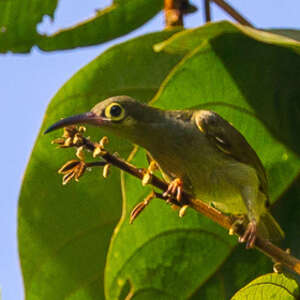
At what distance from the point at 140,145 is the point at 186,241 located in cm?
35

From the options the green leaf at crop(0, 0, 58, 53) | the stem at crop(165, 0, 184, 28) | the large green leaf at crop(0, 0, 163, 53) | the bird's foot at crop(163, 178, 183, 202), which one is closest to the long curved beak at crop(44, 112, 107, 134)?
the bird's foot at crop(163, 178, 183, 202)

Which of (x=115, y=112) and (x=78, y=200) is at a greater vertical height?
(x=115, y=112)

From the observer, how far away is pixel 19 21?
10.6 ft

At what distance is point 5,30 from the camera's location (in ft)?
10.7

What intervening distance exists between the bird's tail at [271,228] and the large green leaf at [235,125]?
69 millimetres

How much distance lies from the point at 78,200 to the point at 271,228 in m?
0.60

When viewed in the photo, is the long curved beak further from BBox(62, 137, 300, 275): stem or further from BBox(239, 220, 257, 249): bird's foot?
BBox(239, 220, 257, 249): bird's foot

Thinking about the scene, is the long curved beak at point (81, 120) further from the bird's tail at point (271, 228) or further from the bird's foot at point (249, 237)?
the bird's tail at point (271, 228)

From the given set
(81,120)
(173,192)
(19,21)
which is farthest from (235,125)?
(19,21)

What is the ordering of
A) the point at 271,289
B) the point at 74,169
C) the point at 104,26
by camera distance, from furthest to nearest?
the point at 104,26
the point at 271,289
the point at 74,169

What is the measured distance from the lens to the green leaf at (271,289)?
2.12m

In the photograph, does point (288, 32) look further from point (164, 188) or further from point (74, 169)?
point (74, 169)

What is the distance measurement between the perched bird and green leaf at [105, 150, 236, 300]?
0.28 feet

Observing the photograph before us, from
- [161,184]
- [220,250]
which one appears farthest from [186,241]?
[161,184]
